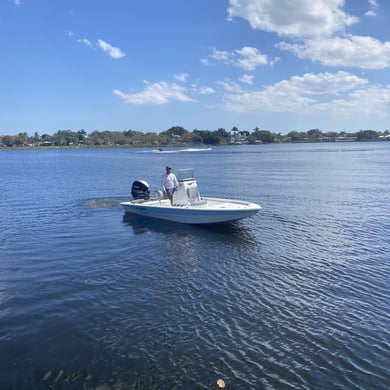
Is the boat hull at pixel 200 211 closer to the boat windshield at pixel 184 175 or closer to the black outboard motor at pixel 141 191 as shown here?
the black outboard motor at pixel 141 191

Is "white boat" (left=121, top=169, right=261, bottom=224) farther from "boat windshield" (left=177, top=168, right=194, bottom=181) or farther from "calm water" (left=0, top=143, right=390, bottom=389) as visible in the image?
"calm water" (left=0, top=143, right=390, bottom=389)

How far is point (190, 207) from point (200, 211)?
34.6 inches

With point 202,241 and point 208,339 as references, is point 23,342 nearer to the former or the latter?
point 208,339

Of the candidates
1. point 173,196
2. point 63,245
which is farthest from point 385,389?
point 173,196

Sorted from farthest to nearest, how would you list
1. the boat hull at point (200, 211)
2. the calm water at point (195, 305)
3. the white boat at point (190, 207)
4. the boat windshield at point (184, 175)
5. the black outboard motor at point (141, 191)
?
the black outboard motor at point (141, 191), the boat windshield at point (184, 175), the white boat at point (190, 207), the boat hull at point (200, 211), the calm water at point (195, 305)

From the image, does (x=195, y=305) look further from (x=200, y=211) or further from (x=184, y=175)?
(x=184, y=175)

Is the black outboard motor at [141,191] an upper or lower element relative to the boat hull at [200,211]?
upper

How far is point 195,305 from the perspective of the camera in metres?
11.4

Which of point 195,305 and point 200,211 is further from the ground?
point 200,211

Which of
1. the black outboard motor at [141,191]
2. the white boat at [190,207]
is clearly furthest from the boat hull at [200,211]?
the black outboard motor at [141,191]

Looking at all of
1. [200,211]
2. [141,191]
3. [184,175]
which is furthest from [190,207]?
[141,191]

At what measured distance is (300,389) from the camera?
301 inches

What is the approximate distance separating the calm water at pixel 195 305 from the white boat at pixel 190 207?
2.05 feet

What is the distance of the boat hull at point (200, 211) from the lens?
1988 centimetres
